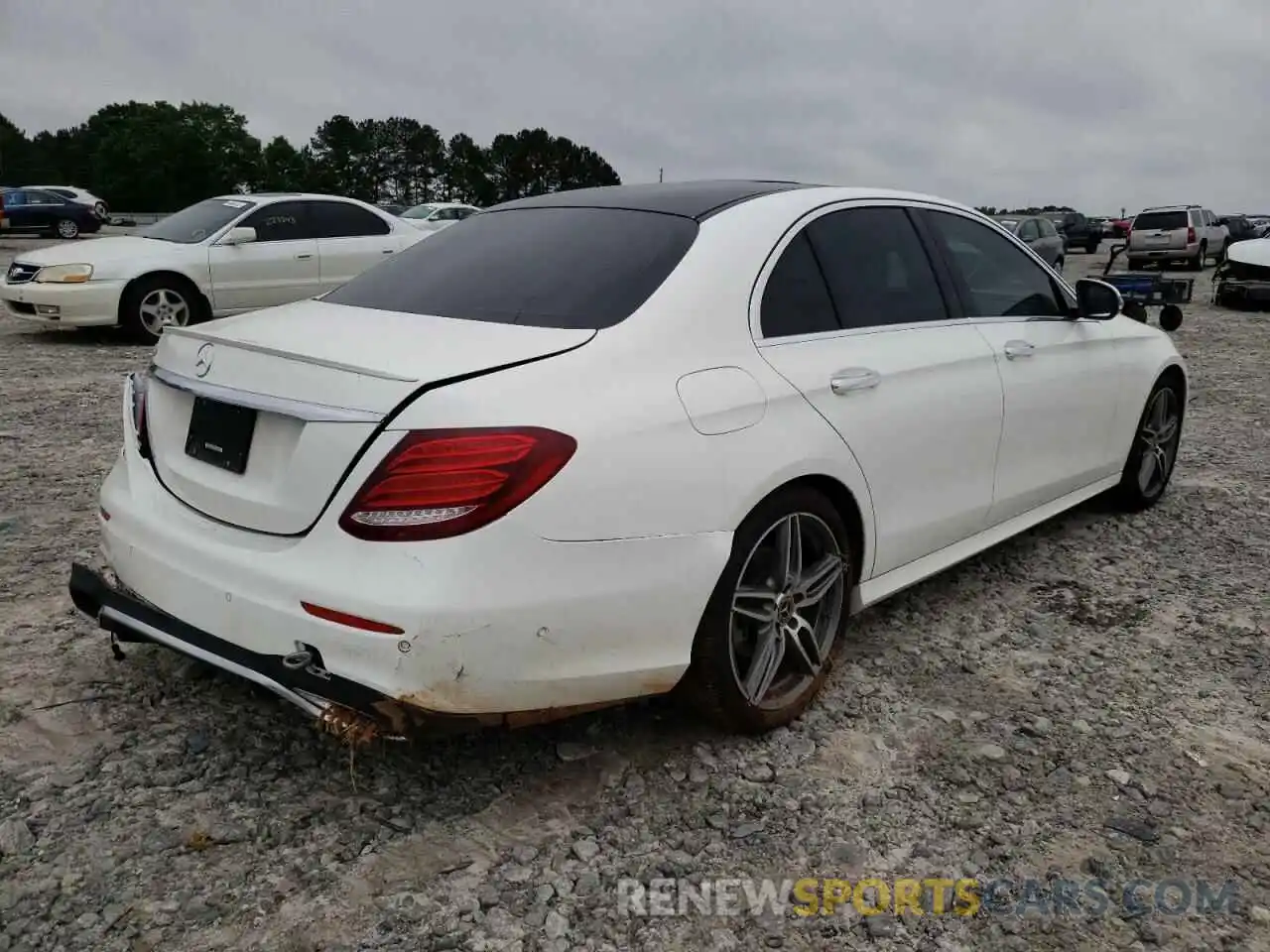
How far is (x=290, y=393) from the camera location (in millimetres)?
2373

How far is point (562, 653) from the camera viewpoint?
2.33 metres

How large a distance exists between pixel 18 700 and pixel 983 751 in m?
2.75

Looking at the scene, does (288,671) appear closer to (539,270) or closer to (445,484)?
(445,484)

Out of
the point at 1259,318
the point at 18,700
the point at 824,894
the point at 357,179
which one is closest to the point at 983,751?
the point at 824,894

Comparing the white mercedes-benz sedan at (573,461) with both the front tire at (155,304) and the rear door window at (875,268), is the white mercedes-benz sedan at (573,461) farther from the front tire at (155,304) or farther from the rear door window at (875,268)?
the front tire at (155,304)

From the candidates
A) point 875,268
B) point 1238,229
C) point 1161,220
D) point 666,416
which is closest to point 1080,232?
point 1238,229

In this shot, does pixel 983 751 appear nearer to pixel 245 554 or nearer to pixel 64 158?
pixel 245 554

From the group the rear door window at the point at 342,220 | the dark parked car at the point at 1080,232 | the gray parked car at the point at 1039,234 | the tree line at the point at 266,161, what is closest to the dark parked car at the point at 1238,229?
the dark parked car at the point at 1080,232

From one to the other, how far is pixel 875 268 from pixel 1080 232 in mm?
37158

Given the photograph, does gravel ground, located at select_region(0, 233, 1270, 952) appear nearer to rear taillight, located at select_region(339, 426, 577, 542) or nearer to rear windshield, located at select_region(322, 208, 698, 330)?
rear taillight, located at select_region(339, 426, 577, 542)

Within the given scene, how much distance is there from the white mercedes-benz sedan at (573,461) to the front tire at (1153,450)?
152 centimetres

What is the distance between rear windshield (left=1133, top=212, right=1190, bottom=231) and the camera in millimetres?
25969

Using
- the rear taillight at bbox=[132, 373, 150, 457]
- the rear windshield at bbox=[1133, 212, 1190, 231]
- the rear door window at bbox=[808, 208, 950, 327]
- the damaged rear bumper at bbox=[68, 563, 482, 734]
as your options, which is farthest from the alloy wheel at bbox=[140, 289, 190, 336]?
the rear windshield at bbox=[1133, 212, 1190, 231]

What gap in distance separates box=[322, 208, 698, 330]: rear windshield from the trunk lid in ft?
0.37
